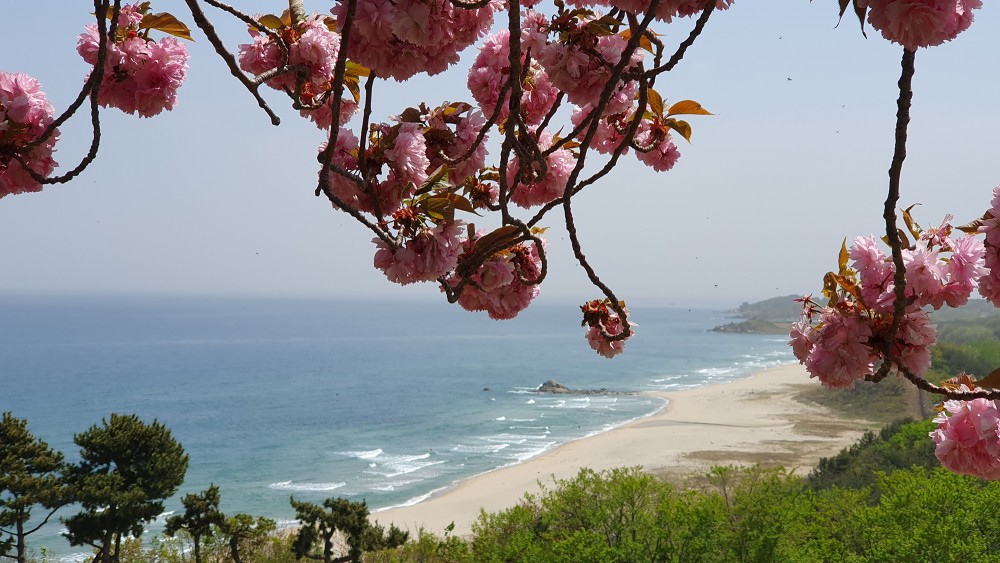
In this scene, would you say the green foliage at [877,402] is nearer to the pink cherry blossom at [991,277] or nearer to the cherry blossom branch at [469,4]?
the pink cherry blossom at [991,277]

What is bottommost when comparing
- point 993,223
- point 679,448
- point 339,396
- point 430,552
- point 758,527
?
point 339,396

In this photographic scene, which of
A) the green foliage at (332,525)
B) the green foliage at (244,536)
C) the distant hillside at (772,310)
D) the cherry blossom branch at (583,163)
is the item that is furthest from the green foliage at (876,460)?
the distant hillside at (772,310)

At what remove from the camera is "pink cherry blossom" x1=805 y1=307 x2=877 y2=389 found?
1.20m

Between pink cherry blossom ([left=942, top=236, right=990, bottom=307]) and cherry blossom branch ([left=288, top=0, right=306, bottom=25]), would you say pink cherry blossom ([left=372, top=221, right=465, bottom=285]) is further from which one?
pink cherry blossom ([left=942, top=236, right=990, bottom=307])

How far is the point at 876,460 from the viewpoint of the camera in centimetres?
2006

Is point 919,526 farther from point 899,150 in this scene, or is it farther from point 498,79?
point 899,150

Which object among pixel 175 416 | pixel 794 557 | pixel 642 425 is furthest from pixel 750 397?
pixel 794 557

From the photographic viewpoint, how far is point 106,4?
137 centimetres

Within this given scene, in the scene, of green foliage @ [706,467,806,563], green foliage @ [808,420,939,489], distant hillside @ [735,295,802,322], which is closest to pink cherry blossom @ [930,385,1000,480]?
green foliage @ [706,467,806,563]

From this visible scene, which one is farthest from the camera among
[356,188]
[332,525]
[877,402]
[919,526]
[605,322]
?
[877,402]

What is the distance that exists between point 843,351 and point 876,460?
21596mm

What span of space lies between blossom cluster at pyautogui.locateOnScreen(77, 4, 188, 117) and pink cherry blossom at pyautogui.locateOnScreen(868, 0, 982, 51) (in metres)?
1.26

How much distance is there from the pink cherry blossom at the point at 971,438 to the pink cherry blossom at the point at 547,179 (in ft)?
2.77

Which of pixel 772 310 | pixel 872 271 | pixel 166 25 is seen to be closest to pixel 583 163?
pixel 872 271
